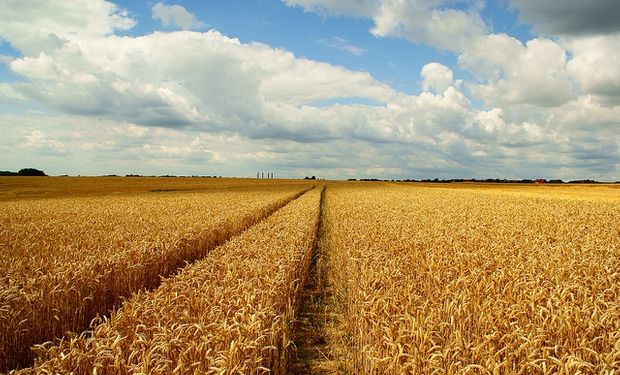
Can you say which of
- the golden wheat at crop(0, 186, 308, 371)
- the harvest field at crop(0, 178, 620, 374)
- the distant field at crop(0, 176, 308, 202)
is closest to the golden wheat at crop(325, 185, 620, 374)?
the harvest field at crop(0, 178, 620, 374)

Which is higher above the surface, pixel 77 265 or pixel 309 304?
pixel 77 265

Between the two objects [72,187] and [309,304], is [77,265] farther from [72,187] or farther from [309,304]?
[72,187]

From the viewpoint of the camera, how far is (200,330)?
4.94 metres

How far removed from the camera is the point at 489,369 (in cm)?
411

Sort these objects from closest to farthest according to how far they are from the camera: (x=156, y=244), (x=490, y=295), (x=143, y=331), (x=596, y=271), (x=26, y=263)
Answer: (x=143, y=331)
(x=490, y=295)
(x=596, y=271)
(x=26, y=263)
(x=156, y=244)

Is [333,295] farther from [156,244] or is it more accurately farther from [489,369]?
[489,369]

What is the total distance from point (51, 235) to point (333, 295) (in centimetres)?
972

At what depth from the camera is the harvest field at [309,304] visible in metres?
4.41

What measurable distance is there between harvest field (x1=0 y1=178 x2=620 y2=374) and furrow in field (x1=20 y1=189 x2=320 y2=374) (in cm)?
3

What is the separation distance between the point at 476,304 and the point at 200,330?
3.63 m

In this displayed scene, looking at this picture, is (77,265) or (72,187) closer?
(77,265)

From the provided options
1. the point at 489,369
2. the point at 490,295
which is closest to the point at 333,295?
the point at 490,295

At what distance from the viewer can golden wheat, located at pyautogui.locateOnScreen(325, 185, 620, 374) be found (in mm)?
4410

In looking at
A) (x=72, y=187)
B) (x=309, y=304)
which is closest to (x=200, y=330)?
(x=309, y=304)
